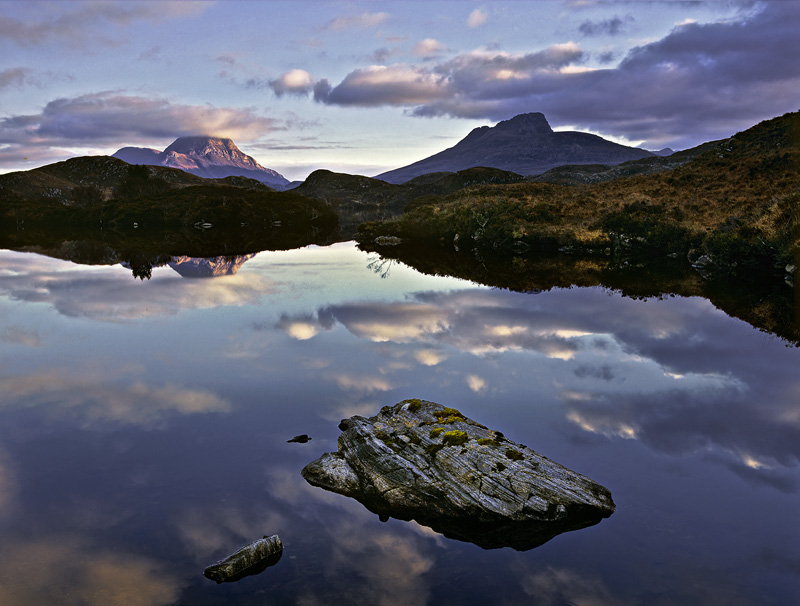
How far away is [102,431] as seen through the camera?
1830cm

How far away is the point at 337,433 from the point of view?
1806cm

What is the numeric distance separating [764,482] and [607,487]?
4.36 metres

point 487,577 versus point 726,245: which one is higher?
point 726,245

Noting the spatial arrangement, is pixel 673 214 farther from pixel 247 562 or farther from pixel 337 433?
pixel 247 562

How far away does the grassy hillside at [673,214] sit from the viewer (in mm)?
50938

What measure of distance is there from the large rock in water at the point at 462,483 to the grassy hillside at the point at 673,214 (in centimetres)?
4038

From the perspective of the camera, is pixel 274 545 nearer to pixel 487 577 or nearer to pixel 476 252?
pixel 487 577

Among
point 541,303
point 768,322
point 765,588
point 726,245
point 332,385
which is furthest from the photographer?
point 726,245

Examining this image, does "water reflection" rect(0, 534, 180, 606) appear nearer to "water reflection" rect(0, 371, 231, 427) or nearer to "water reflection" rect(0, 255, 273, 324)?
"water reflection" rect(0, 371, 231, 427)

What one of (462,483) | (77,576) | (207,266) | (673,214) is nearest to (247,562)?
(77,576)

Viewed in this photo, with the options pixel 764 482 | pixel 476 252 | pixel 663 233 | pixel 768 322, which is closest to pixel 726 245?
pixel 663 233

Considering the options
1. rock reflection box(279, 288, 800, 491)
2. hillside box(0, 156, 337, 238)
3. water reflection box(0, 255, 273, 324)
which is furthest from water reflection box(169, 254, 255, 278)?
hillside box(0, 156, 337, 238)

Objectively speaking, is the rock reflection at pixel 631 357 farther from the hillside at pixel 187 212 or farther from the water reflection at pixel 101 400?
the hillside at pixel 187 212

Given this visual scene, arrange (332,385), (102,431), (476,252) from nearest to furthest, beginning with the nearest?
1. (102,431)
2. (332,385)
3. (476,252)
